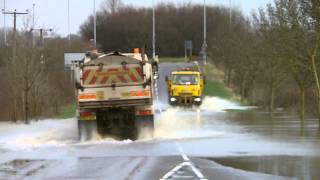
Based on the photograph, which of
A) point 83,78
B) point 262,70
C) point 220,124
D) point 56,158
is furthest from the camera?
point 262,70

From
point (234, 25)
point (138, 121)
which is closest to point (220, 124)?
point (138, 121)

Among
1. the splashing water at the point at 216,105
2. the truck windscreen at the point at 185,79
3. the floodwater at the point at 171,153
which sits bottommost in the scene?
the splashing water at the point at 216,105

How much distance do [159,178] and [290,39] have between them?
16.1m

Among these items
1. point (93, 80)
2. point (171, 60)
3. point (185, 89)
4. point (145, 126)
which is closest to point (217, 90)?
point (185, 89)

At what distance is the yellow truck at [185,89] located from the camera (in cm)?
5147

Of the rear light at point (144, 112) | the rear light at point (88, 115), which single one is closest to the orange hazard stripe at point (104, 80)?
the rear light at point (88, 115)

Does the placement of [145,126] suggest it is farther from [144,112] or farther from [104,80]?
[104,80]

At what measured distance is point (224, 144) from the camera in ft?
71.1

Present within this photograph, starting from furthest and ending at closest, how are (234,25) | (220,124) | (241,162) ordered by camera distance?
(234,25), (220,124), (241,162)

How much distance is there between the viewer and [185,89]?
51562 mm

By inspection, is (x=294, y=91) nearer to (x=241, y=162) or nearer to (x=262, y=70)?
(x=262, y=70)

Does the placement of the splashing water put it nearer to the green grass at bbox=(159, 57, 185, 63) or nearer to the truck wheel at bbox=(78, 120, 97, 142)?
the truck wheel at bbox=(78, 120, 97, 142)

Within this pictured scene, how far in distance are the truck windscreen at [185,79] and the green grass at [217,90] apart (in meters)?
15.3

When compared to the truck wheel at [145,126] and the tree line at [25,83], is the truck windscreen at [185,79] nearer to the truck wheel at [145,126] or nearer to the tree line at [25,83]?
the tree line at [25,83]
